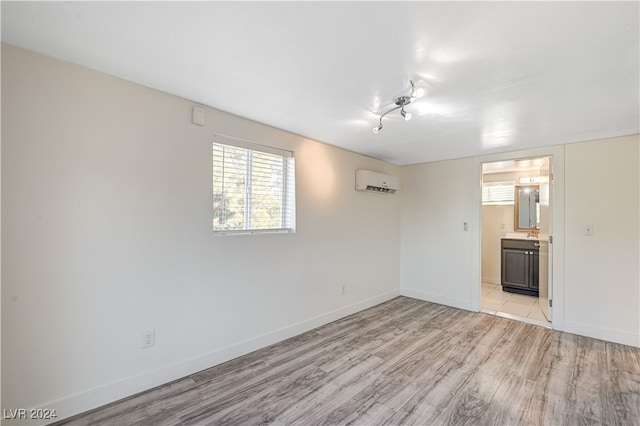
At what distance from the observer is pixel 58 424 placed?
1.68 m

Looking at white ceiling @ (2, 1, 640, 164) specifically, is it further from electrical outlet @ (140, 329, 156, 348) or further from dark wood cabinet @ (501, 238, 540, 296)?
dark wood cabinet @ (501, 238, 540, 296)

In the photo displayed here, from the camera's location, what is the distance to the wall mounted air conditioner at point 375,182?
12.5 ft

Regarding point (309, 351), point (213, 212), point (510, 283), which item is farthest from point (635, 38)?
point (510, 283)

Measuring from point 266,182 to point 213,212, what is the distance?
0.64 metres

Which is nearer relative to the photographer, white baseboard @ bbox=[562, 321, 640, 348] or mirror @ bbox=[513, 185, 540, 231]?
white baseboard @ bbox=[562, 321, 640, 348]

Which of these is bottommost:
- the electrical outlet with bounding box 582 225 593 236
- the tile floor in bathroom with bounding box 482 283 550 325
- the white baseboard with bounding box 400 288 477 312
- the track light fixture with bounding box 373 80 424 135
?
the tile floor in bathroom with bounding box 482 283 550 325

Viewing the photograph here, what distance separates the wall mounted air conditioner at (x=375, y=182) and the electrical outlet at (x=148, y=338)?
2.78 meters

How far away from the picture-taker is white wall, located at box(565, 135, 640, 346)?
291 cm

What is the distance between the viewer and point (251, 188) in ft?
9.00

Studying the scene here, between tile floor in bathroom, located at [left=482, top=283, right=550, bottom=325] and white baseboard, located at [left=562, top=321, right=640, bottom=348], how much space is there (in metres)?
0.28

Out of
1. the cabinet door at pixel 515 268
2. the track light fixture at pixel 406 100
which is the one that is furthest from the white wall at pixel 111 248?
the cabinet door at pixel 515 268

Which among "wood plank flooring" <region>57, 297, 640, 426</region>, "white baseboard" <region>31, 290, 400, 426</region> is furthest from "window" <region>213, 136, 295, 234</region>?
"wood plank flooring" <region>57, 297, 640, 426</region>

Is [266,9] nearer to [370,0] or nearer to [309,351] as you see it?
[370,0]

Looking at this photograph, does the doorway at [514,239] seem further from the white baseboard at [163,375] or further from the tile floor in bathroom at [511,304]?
the white baseboard at [163,375]
